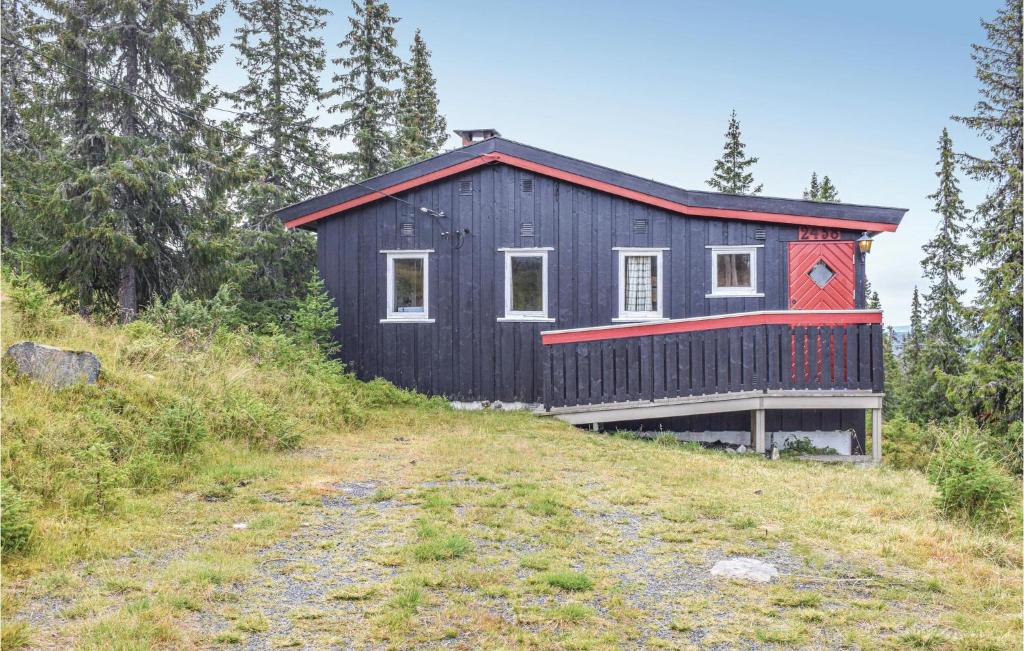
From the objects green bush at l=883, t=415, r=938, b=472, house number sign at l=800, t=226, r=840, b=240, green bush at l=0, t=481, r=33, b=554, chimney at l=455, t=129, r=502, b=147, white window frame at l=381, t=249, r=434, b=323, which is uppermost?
chimney at l=455, t=129, r=502, b=147

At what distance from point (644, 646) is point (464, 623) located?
93 cm

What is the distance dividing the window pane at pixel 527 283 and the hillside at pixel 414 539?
431cm

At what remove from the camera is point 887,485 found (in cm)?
743

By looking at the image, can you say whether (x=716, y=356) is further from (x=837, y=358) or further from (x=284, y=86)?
(x=284, y=86)

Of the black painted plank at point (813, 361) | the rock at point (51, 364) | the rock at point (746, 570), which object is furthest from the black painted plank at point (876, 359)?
the rock at point (51, 364)

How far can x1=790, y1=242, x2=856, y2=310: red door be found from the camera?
11734 mm

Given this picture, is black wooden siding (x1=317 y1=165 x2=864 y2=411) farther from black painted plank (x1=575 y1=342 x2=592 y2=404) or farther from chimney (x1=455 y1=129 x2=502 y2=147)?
black painted plank (x1=575 y1=342 x2=592 y2=404)

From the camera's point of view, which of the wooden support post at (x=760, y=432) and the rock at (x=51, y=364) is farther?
the wooden support post at (x=760, y=432)

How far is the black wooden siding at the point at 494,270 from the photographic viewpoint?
1213 centimetres

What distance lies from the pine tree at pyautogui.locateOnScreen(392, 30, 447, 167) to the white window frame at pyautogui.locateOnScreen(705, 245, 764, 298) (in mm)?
15772

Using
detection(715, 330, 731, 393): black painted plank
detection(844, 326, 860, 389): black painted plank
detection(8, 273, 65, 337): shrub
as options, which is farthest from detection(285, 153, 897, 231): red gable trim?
detection(8, 273, 65, 337): shrub

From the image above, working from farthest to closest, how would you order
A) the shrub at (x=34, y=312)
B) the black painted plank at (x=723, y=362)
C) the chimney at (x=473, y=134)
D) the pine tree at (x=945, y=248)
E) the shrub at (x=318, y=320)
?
the pine tree at (x=945, y=248), the chimney at (x=473, y=134), the shrub at (x=318, y=320), the black painted plank at (x=723, y=362), the shrub at (x=34, y=312)

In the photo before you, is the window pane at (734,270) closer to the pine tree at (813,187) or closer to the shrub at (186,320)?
the shrub at (186,320)

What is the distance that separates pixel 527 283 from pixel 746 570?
877 cm
